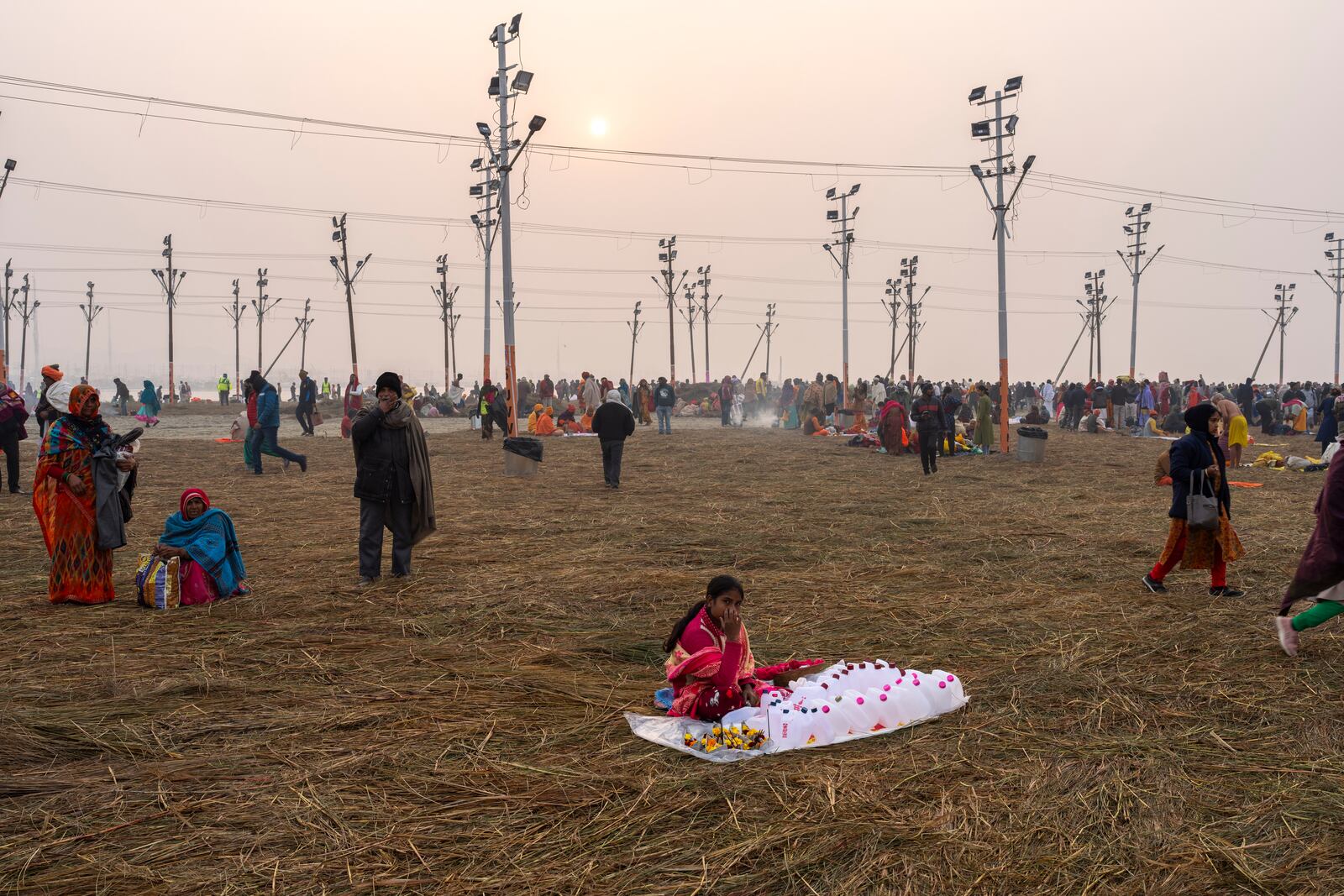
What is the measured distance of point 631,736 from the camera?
5406mm

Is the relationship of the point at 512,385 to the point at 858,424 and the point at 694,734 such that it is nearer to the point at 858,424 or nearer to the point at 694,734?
the point at 858,424

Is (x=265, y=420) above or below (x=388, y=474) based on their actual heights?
above

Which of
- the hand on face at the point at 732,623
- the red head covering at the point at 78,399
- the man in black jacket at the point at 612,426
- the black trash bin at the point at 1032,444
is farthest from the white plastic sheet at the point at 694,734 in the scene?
the black trash bin at the point at 1032,444

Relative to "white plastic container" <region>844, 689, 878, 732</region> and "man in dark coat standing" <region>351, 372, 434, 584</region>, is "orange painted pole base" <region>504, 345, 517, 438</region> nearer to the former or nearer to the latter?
"man in dark coat standing" <region>351, 372, 434, 584</region>

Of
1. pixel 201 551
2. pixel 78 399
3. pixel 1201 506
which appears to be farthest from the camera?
pixel 201 551

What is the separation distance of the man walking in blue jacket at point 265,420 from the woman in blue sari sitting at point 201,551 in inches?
431

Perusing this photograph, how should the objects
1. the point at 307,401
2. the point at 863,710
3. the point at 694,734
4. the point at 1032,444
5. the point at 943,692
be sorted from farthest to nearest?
1. the point at 307,401
2. the point at 1032,444
3. the point at 943,692
4. the point at 863,710
5. the point at 694,734

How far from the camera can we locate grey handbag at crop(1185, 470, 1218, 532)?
817cm

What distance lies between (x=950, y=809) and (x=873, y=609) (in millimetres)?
3920

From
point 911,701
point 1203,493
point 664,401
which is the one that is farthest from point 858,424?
point 911,701

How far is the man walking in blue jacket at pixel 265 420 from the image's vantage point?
19359mm

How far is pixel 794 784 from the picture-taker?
15.5ft

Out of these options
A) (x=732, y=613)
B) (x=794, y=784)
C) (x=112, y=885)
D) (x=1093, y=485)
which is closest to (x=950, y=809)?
(x=794, y=784)

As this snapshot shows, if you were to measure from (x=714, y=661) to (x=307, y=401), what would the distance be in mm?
29113
